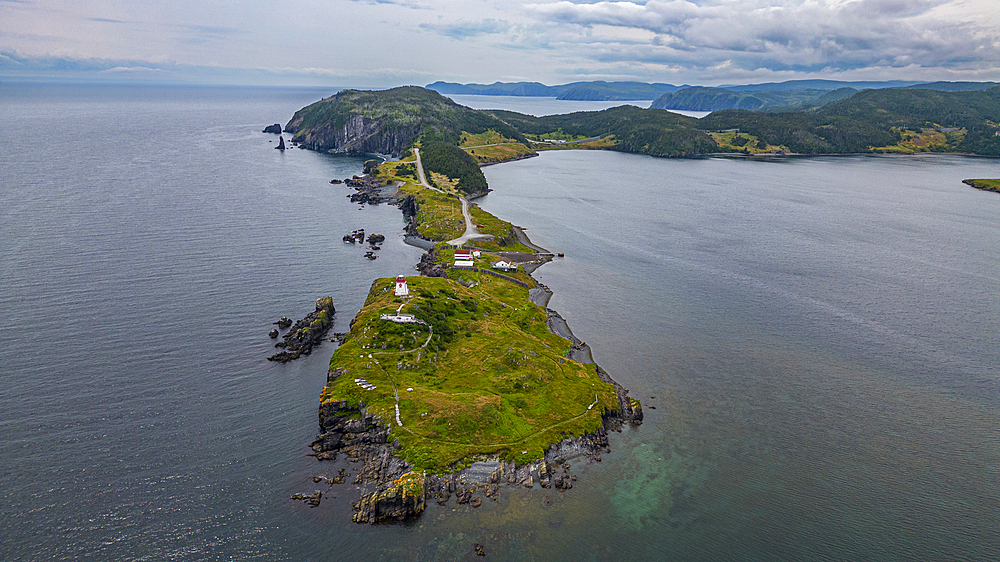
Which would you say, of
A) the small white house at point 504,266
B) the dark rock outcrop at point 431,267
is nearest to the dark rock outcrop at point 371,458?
the dark rock outcrop at point 431,267

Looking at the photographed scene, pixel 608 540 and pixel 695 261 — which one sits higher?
pixel 695 261

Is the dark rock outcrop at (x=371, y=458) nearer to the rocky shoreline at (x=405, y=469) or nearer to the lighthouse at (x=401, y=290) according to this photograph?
the rocky shoreline at (x=405, y=469)

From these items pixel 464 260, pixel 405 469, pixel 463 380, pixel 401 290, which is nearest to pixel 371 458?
pixel 405 469

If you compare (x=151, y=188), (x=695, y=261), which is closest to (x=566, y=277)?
(x=695, y=261)

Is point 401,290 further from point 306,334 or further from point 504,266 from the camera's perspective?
point 504,266

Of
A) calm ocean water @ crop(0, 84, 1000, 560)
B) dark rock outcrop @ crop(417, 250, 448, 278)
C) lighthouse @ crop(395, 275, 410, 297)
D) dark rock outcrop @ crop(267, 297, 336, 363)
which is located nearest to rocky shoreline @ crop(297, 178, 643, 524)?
calm ocean water @ crop(0, 84, 1000, 560)

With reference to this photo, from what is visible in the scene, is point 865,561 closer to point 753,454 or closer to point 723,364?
point 753,454

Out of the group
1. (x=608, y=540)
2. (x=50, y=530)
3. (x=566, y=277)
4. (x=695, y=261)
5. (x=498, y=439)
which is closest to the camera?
(x=50, y=530)
